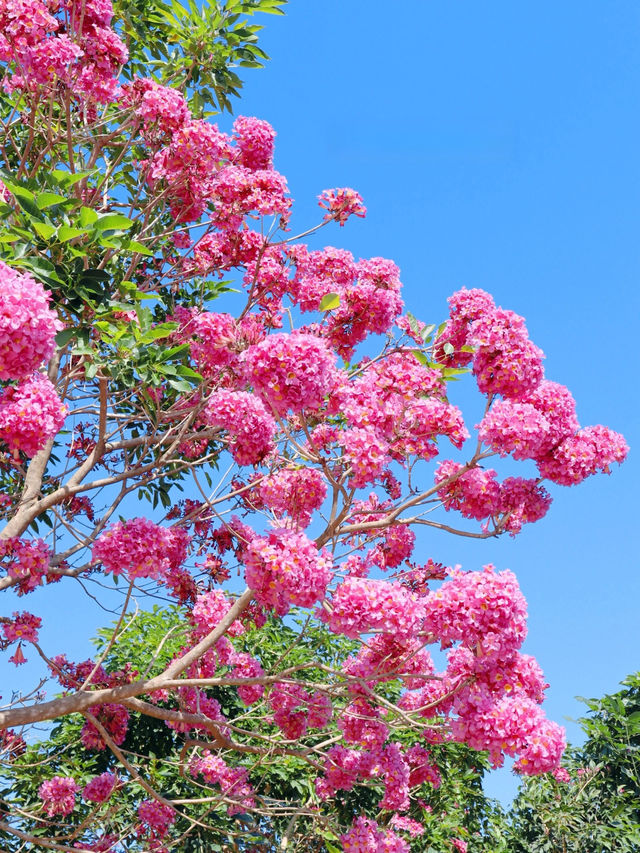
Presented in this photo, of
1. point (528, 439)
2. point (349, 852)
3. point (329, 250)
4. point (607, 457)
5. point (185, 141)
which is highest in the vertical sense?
point (329, 250)

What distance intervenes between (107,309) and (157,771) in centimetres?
552

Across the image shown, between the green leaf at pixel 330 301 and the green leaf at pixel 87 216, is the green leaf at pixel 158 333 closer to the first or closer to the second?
the green leaf at pixel 87 216

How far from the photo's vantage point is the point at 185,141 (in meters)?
6.16

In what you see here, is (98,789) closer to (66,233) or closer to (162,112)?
(66,233)

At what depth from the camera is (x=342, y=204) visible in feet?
21.9

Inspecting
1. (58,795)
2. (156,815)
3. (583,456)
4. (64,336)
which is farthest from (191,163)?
(58,795)

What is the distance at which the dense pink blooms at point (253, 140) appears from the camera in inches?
268

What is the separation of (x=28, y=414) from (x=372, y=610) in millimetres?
2182

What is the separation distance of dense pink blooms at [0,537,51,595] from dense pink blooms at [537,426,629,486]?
3.57m

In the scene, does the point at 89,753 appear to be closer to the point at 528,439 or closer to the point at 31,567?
the point at 31,567

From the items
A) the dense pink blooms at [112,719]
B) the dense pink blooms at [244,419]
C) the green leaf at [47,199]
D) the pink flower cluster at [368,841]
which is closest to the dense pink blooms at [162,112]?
the green leaf at [47,199]

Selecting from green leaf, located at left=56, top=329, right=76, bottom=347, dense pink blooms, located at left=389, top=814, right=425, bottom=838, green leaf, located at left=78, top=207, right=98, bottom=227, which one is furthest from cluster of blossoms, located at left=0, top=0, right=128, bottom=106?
dense pink blooms, located at left=389, top=814, right=425, bottom=838

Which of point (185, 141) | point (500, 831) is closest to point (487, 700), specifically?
point (185, 141)

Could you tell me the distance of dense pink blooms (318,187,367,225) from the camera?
6.64 metres
